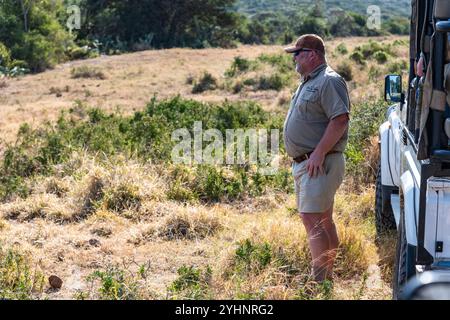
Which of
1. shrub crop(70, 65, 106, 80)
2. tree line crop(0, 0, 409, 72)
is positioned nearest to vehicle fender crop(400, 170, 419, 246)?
shrub crop(70, 65, 106, 80)

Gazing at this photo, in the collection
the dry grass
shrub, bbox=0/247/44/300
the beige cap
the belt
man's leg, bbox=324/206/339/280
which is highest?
the beige cap

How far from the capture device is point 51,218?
7000 mm

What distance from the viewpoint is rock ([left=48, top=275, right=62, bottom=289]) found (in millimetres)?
5156

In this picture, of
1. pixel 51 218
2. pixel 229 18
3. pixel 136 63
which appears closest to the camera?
Answer: pixel 51 218

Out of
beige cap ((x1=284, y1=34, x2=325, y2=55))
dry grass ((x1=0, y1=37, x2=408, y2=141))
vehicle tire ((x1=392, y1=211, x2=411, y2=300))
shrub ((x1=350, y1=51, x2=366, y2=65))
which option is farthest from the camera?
shrub ((x1=350, y1=51, x2=366, y2=65))

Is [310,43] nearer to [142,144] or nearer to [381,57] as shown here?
[142,144]

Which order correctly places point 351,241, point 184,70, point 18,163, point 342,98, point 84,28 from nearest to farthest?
point 342,98 < point 351,241 < point 18,163 < point 184,70 < point 84,28

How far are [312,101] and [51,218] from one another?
3416 millimetres

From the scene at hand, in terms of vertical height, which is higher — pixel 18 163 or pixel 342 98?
pixel 342 98

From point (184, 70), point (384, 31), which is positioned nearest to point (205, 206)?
point (184, 70)

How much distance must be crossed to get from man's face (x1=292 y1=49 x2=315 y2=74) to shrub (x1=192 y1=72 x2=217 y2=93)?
14391mm

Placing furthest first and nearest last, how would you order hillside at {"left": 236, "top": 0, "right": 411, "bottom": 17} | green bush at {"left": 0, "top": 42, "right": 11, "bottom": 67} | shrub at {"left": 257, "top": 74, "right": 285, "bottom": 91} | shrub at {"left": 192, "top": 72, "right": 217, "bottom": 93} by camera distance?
1. hillside at {"left": 236, "top": 0, "right": 411, "bottom": 17}
2. green bush at {"left": 0, "top": 42, "right": 11, "bottom": 67}
3. shrub at {"left": 192, "top": 72, "right": 217, "bottom": 93}
4. shrub at {"left": 257, "top": 74, "right": 285, "bottom": 91}

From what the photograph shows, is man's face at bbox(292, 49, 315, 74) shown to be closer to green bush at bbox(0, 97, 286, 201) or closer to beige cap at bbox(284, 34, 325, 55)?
beige cap at bbox(284, 34, 325, 55)
